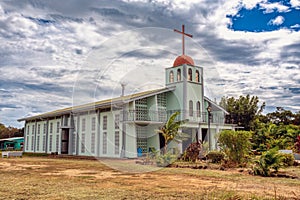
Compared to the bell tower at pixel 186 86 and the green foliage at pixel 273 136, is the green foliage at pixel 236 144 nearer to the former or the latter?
the bell tower at pixel 186 86

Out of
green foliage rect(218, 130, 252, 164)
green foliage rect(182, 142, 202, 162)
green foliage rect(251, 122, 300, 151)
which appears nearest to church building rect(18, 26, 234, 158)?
green foliage rect(182, 142, 202, 162)

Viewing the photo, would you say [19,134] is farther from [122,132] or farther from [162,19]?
[162,19]

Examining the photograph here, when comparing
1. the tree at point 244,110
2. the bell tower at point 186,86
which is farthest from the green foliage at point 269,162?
the tree at point 244,110

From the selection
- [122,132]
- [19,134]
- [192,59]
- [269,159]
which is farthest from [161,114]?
[19,134]

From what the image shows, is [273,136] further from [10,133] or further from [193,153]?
[10,133]

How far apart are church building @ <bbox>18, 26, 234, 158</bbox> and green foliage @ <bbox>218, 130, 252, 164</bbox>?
486 centimetres

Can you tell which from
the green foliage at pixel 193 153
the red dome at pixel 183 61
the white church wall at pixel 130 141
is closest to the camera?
the green foliage at pixel 193 153

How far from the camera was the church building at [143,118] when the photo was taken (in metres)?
23.0

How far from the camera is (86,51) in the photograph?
1386 cm

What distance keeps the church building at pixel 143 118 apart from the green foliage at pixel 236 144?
4.86 meters

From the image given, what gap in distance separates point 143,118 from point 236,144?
9039 mm

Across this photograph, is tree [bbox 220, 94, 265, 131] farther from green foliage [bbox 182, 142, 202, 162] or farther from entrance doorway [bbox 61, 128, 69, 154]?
green foliage [bbox 182, 142, 202, 162]

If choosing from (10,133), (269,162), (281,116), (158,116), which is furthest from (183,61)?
(10,133)

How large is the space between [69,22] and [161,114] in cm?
1276
